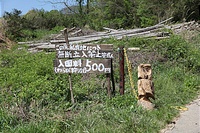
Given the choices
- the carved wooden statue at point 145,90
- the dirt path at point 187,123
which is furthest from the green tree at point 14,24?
the dirt path at point 187,123

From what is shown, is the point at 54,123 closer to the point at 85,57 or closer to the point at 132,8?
the point at 85,57

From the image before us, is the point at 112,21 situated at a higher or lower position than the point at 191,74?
higher

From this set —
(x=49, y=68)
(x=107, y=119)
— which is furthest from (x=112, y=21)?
(x=107, y=119)

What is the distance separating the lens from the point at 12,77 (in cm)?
805

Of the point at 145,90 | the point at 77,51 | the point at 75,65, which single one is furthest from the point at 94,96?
the point at 145,90

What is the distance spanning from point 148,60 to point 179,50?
1.35 meters

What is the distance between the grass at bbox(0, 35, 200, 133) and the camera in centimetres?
498

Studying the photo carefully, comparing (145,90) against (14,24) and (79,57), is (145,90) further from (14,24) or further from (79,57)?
(14,24)

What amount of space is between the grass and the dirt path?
16cm

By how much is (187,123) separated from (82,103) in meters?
2.18

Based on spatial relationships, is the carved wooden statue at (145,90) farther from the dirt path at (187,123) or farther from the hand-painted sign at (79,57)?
the hand-painted sign at (79,57)

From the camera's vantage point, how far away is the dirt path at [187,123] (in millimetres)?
5176

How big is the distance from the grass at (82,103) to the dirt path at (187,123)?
0.51 feet

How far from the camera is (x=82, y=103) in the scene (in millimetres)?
6125
